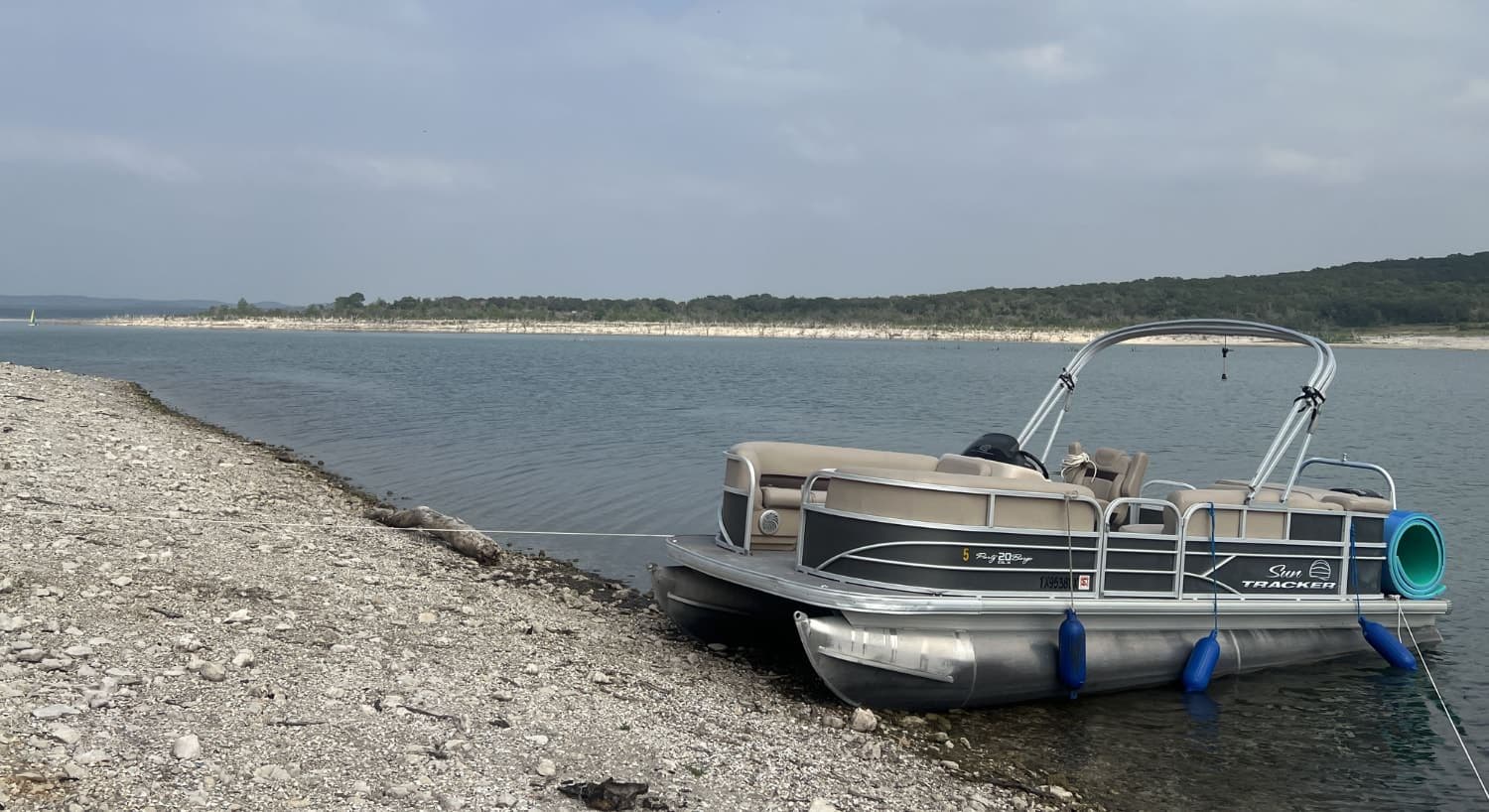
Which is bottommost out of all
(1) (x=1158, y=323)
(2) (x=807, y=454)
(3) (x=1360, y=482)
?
(3) (x=1360, y=482)

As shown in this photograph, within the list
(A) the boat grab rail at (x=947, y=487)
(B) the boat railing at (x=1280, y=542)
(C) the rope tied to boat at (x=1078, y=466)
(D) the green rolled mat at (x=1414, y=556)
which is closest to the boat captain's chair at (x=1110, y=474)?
(C) the rope tied to boat at (x=1078, y=466)

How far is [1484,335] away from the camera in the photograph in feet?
330

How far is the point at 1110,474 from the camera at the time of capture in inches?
371

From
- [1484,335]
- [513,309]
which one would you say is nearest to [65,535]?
[1484,335]

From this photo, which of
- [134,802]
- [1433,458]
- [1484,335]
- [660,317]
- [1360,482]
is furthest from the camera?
[660,317]

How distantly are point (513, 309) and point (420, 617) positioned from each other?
552 ft

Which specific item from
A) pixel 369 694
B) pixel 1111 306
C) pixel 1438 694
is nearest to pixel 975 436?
pixel 1438 694

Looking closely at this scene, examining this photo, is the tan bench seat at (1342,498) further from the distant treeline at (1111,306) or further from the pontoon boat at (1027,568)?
the distant treeline at (1111,306)

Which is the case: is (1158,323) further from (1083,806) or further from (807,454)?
(1083,806)

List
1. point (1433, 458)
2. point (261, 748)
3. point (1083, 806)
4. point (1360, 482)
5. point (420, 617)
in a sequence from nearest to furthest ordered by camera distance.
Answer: point (261, 748)
point (1083, 806)
point (420, 617)
point (1360, 482)
point (1433, 458)

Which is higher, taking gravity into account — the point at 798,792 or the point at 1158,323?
the point at 1158,323

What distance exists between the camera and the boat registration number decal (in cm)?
724

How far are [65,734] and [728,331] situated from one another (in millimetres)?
142858

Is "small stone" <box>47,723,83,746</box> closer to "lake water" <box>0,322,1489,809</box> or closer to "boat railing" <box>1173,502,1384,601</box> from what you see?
"lake water" <box>0,322,1489,809</box>
